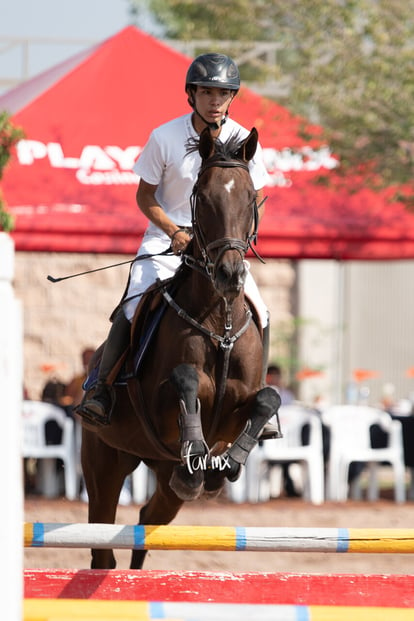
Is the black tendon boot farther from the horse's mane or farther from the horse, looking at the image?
the horse's mane

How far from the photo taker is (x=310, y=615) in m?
2.62

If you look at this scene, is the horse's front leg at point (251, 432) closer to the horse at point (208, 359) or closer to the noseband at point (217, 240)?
the horse at point (208, 359)

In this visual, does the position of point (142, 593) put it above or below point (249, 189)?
below

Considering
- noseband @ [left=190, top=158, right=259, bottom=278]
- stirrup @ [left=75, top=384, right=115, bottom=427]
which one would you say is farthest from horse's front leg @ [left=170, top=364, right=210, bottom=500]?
stirrup @ [left=75, top=384, right=115, bottom=427]

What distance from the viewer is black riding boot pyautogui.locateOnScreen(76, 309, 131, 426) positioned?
4930mm

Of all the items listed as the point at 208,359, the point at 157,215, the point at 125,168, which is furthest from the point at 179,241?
the point at 125,168

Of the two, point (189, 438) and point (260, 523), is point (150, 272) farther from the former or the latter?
point (260, 523)

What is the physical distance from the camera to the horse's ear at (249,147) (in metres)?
4.63

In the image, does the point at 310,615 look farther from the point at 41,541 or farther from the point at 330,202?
the point at 330,202

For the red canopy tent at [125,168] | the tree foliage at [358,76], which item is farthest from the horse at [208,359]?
the tree foliage at [358,76]

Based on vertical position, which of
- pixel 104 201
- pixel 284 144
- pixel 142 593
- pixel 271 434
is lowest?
pixel 142 593

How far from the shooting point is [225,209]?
4.37 metres

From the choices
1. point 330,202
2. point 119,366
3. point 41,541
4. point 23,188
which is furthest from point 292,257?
point 41,541

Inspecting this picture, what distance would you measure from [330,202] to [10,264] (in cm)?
843
